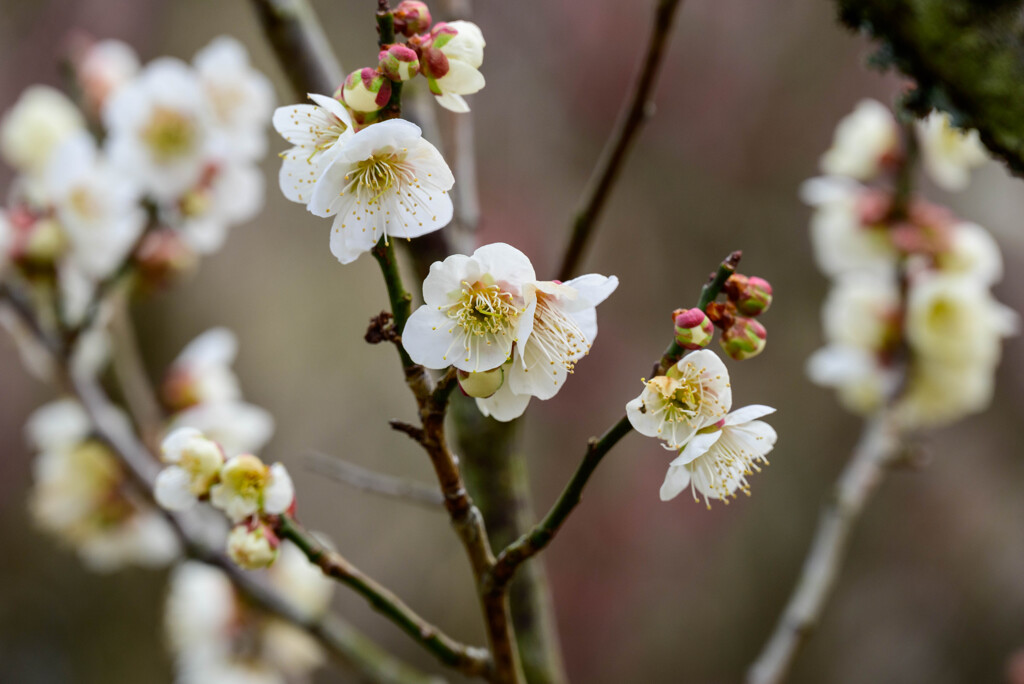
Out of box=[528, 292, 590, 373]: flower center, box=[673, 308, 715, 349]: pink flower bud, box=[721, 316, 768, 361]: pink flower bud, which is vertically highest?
box=[673, 308, 715, 349]: pink flower bud

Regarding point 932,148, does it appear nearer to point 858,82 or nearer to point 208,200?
point 208,200

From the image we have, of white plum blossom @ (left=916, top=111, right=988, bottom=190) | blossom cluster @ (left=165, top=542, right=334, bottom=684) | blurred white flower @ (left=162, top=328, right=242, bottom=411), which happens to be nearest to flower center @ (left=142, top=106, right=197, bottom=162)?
blurred white flower @ (left=162, top=328, right=242, bottom=411)

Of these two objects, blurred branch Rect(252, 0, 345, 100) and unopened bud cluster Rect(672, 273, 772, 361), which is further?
blurred branch Rect(252, 0, 345, 100)

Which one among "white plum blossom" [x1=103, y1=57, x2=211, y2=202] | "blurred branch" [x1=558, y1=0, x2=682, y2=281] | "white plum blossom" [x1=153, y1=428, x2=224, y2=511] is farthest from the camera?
"white plum blossom" [x1=103, y1=57, x2=211, y2=202]

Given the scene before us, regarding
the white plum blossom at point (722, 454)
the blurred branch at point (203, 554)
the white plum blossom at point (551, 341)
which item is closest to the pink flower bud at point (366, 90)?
the white plum blossom at point (551, 341)

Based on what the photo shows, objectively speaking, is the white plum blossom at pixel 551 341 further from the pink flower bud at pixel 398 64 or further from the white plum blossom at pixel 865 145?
the white plum blossom at pixel 865 145

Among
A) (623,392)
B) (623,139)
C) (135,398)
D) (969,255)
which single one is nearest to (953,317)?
(969,255)

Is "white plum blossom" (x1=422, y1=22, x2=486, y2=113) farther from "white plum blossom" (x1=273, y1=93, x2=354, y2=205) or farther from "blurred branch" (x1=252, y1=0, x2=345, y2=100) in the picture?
"blurred branch" (x1=252, y1=0, x2=345, y2=100)
